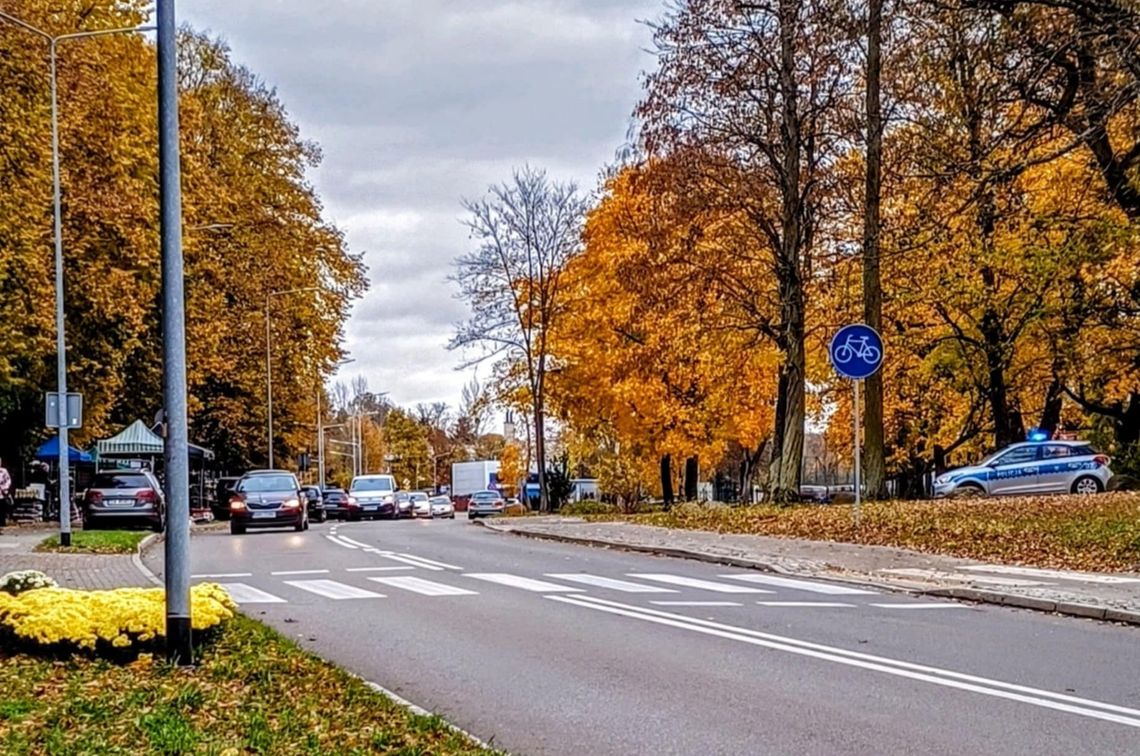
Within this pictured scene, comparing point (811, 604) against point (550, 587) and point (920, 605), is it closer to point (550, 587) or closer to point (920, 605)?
point (920, 605)

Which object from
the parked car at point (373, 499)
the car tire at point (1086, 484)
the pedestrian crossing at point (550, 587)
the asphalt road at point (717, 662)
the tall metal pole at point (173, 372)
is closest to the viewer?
the asphalt road at point (717, 662)

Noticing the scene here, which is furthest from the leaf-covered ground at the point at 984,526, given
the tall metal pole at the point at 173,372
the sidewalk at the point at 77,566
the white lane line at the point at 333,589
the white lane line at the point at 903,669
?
Answer: the tall metal pole at the point at 173,372

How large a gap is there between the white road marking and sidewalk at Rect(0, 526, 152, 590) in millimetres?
9600

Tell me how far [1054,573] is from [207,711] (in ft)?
37.8

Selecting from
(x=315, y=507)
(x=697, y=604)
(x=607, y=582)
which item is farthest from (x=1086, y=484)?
(x=315, y=507)

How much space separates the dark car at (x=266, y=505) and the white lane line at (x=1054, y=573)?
2096 centimetres

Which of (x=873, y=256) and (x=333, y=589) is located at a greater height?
(x=873, y=256)

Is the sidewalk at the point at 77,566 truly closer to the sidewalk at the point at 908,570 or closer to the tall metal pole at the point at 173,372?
the tall metal pole at the point at 173,372

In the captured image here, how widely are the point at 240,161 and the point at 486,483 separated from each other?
3885 centimetres

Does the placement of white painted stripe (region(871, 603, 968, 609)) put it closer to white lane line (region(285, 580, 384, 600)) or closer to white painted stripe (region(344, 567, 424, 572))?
white lane line (region(285, 580, 384, 600))

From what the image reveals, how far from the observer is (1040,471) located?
32.4 m

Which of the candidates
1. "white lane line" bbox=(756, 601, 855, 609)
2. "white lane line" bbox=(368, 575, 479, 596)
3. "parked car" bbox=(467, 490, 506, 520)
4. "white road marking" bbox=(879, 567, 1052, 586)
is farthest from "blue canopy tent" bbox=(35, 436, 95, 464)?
"white lane line" bbox=(756, 601, 855, 609)

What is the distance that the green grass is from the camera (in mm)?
22094

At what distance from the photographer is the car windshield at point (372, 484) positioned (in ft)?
170
